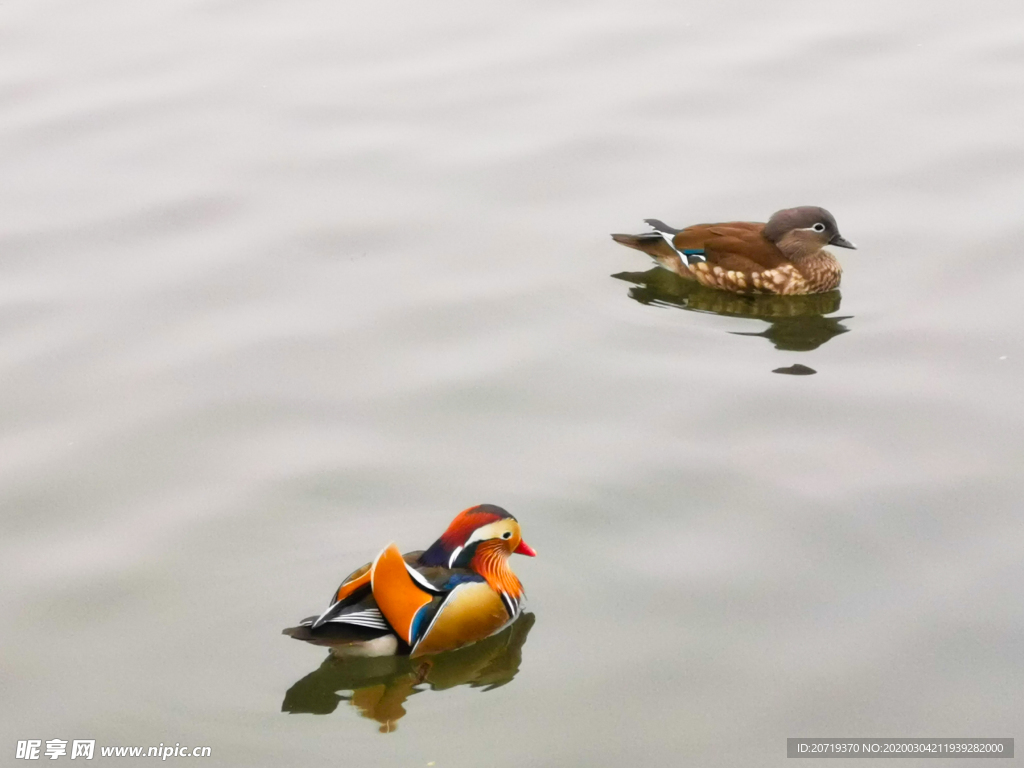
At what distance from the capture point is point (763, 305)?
9.28 metres

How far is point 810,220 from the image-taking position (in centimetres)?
927

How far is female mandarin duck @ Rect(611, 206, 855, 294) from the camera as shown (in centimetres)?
919

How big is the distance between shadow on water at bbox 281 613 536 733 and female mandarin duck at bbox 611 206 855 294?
142 inches

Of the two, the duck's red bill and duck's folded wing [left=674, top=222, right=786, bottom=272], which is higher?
duck's folded wing [left=674, top=222, right=786, bottom=272]

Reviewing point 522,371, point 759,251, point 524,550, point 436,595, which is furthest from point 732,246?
point 436,595

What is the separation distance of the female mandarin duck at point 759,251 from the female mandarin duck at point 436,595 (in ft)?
11.0

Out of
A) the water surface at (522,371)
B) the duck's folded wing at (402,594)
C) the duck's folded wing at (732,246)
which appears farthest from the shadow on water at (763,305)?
the duck's folded wing at (402,594)

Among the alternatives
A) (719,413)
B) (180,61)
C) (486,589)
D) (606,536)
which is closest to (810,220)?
(719,413)

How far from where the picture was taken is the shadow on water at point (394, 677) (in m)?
5.98

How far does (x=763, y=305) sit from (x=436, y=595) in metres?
3.84

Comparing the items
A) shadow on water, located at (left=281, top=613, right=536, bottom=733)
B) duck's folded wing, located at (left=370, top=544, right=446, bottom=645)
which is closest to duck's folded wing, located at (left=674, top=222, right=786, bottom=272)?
shadow on water, located at (left=281, top=613, right=536, bottom=733)

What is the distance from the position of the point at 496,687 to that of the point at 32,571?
7.42 ft

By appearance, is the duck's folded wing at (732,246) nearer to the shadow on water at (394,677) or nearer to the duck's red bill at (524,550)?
the duck's red bill at (524,550)

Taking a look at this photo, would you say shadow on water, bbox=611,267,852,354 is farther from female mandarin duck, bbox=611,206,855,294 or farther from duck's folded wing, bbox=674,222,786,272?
duck's folded wing, bbox=674,222,786,272
